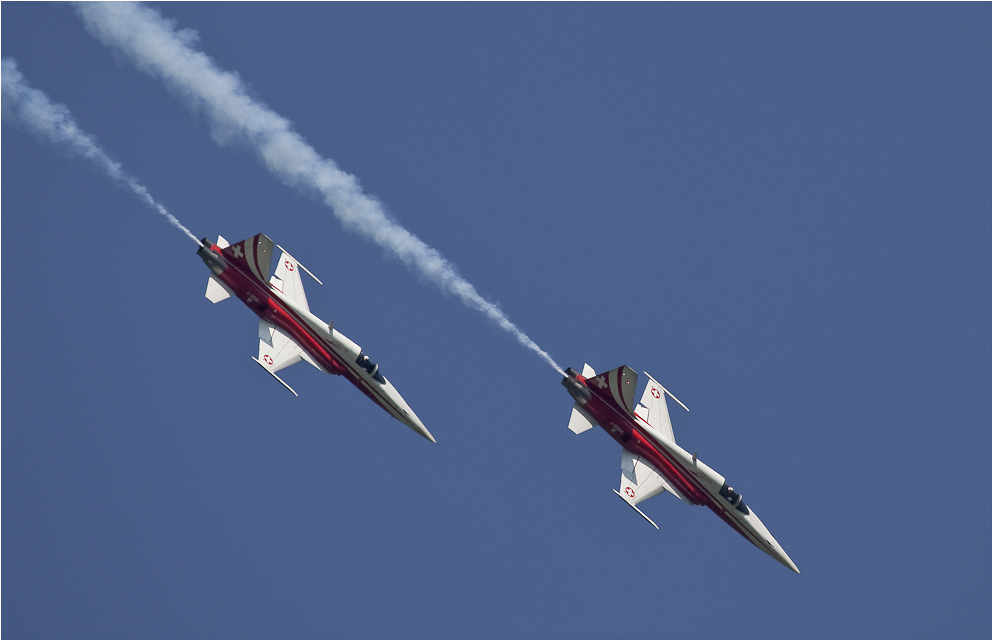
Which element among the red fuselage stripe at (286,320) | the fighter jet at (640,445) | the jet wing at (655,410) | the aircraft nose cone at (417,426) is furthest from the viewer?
the jet wing at (655,410)

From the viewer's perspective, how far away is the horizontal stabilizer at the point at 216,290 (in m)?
58.9

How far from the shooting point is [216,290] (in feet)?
194

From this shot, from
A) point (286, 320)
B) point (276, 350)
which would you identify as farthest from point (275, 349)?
point (286, 320)

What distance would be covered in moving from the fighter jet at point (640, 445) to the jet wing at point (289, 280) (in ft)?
32.2

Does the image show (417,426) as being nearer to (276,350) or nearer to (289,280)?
(276,350)

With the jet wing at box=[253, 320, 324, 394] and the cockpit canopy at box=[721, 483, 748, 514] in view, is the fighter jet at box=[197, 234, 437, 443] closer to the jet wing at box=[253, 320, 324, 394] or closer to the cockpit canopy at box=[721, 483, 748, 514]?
the jet wing at box=[253, 320, 324, 394]

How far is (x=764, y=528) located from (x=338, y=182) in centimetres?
1980

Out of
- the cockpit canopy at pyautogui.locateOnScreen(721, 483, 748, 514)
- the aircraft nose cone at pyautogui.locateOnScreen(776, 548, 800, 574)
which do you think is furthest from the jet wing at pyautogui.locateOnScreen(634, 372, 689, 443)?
the aircraft nose cone at pyautogui.locateOnScreen(776, 548, 800, 574)

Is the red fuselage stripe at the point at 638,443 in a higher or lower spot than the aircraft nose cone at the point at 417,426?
higher

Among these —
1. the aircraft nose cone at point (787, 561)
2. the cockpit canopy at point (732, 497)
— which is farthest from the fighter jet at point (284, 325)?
the aircraft nose cone at point (787, 561)

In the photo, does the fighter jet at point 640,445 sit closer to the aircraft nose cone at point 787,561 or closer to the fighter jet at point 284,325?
the aircraft nose cone at point 787,561

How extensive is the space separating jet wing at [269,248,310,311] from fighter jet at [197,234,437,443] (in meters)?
0.29

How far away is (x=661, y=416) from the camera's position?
200ft

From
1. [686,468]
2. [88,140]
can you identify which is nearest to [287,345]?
[88,140]
